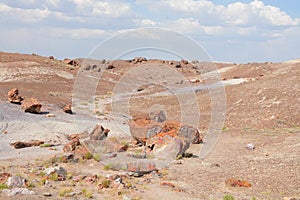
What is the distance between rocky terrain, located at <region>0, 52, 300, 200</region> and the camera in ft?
47.7

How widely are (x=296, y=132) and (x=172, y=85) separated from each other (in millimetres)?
35990

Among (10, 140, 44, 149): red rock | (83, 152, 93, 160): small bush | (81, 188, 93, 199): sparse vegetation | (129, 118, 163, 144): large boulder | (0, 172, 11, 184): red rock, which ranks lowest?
(10, 140, 44, 149): red rock

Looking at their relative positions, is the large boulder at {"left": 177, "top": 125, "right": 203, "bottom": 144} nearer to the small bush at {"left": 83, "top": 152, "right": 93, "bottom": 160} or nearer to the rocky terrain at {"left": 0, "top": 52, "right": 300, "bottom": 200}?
the rocky terrain at {"left": 0, "top": 52, "right": 300, "bottom": 200}

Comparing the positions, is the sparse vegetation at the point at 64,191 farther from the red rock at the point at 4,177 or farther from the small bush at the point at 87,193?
the red rock at the point at 4,177

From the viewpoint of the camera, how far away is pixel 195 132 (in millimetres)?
24453

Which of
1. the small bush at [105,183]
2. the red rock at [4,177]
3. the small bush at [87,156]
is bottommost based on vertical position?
the small bush at [87,156]

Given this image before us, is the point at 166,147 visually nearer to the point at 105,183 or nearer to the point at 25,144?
the point at 105,183

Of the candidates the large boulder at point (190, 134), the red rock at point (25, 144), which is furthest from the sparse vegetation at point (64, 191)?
the large boulder at point (190, 134)

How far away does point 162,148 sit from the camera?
65.3 ft

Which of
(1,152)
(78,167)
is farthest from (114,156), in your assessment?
(1,152)

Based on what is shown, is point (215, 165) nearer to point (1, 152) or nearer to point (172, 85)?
point (1, 152)

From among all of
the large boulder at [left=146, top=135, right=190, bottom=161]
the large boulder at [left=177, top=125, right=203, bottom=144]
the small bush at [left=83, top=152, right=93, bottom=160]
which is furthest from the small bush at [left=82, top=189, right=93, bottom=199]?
the large boulder at [left=177, top=125, right=203, bottom=144]

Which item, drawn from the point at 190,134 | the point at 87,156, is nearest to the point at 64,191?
the point at 87,156

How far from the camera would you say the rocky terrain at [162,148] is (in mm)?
14547
